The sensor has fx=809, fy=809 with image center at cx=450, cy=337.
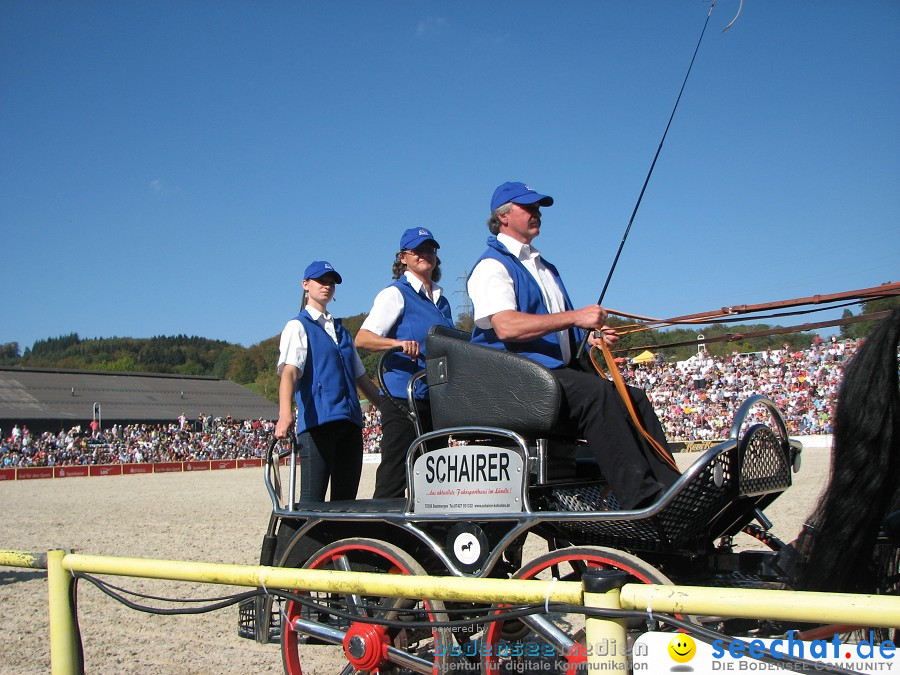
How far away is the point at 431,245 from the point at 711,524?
2306mm

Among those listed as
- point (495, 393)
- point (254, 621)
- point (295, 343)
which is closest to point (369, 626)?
point (254, 621)

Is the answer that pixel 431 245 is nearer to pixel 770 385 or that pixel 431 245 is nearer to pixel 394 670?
pixel 394 670

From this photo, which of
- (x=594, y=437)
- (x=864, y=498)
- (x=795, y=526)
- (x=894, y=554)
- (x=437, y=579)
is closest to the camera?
(x=437, y=579)

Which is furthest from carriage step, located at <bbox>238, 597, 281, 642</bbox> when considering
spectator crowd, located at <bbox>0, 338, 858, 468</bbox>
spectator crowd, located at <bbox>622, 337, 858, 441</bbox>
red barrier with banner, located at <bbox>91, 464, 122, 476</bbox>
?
red barrier with banner, located at <bbox>91, 464, 122, 476</bbox>

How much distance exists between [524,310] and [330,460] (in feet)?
4.99

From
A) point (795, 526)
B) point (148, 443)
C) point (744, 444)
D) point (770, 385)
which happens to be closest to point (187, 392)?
point (148, 443)

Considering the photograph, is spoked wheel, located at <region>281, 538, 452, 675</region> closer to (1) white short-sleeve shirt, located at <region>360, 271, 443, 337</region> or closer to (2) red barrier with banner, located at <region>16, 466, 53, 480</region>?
(1) white short-sleeve shirt, located at <region>360, 271, 443, 337</region>

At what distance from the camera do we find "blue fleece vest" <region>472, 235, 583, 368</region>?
3295 mm

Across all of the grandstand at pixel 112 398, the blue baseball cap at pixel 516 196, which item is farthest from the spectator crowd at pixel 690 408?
the blue baseball cap at pixel 516 196

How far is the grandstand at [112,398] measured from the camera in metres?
46.6

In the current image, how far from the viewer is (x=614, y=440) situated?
2.88m

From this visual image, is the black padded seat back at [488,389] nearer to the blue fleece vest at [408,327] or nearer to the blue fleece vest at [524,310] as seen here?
the blue fleece vest at [524,310]

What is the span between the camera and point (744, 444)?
2.82 m

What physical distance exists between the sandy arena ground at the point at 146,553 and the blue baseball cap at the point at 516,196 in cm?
243
